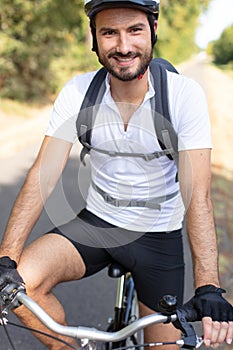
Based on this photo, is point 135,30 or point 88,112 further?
point 88,112

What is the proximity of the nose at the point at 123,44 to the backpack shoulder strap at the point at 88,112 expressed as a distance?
0.31 m

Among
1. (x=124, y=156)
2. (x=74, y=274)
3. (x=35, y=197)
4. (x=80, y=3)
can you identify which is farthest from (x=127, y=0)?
(x=80, y=3)

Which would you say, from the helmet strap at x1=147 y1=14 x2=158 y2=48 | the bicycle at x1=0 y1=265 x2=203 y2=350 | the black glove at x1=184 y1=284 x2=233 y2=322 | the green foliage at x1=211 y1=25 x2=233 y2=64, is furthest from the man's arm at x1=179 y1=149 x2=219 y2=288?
the green foliage at x1=211 y1=25 x2=233 y2=64

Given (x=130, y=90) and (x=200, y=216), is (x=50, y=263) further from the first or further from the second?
(x=130, y=90)

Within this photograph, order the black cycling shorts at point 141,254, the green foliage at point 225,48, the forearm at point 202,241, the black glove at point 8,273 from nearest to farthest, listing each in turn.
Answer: the black glove at point 8,273, the forearm at point 202,241, the black cycling shorts at point 141,254, the green foliage at point 225,48

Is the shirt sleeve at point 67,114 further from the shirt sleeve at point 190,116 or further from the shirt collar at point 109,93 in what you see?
the shirt sleeve at point 190,116

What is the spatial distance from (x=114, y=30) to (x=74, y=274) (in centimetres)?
115

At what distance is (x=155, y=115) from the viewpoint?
2.34 meters

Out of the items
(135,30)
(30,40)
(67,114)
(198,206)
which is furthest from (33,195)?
(30,40)

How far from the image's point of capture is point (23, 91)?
15203 millimetres

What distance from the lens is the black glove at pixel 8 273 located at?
1.85 meters

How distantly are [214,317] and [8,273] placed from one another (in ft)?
2.49

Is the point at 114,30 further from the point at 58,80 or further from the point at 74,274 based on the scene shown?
the point at 58,80

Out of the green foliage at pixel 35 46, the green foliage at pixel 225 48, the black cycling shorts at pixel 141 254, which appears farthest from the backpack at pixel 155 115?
the green foliage at pixel 225 48
